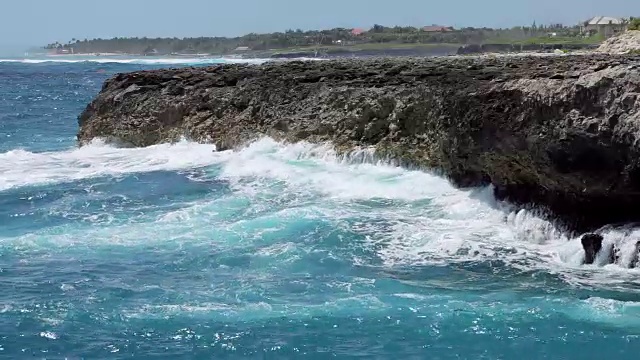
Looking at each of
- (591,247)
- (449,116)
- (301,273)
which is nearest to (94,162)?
(449,116)

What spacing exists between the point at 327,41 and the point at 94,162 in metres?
117

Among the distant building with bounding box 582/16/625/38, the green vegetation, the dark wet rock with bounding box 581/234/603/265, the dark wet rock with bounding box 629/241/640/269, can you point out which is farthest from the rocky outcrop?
the green vegetation

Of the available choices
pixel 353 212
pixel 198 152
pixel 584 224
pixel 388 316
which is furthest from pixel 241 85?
pixel 388 316

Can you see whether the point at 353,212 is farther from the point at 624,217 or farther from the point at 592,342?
the point at 592,342

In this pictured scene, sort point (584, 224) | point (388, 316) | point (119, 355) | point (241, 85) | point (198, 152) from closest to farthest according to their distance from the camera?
point (119, 355)
point (388, 316)
point (584, 224)
point (198, 152)
point (241, 85)

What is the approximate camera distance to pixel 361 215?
14328 millimetres

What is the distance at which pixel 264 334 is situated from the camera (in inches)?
348

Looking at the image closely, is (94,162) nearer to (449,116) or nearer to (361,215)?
(361,215)

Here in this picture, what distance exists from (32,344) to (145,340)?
116cm

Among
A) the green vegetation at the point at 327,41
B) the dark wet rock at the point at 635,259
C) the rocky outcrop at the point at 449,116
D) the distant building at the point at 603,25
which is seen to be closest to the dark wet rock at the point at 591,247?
the dark wet rock at the point at 635,259

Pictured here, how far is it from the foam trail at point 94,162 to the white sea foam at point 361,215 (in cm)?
6

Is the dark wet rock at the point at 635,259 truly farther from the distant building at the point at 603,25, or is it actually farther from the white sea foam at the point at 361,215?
the distant building at the point at 603,25

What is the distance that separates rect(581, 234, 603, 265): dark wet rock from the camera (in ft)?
36.2

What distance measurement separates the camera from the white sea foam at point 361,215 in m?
11.6
